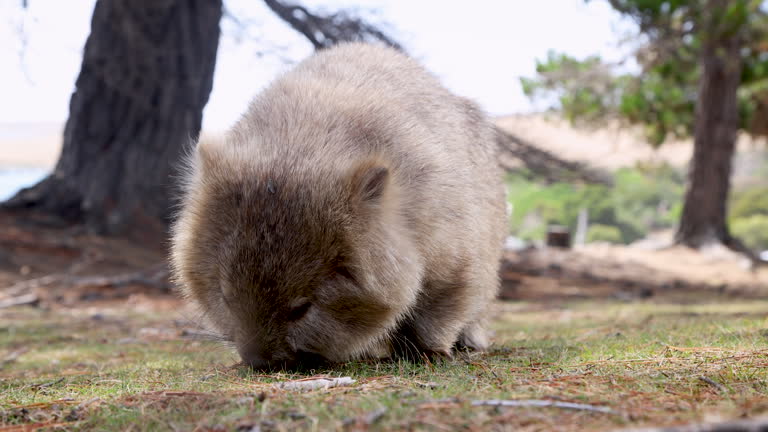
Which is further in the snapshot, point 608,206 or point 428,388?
point 608,206

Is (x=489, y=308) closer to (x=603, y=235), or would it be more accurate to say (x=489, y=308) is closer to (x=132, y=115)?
(x=132, y=115)

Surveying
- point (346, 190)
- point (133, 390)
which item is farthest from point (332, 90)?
point (133, 390)

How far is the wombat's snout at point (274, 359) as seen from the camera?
254 cm

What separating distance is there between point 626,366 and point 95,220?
25.7ft

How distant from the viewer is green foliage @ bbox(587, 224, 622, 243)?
31.3 metres

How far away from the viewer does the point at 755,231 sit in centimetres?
2914

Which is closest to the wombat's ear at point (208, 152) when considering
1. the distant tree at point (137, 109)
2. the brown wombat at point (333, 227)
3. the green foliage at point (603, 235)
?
the brown wombat at point (333, 227)

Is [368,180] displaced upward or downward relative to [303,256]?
upward

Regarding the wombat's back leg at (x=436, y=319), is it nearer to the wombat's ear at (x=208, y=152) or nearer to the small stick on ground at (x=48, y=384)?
the wombat's ear at (x=208, y=152)

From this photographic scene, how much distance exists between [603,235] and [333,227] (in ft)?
101

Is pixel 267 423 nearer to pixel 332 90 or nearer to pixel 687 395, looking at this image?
pixel 687 395

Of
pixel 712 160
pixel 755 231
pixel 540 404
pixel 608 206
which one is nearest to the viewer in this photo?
pixel 540 404

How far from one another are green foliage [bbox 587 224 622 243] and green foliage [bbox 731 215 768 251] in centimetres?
491

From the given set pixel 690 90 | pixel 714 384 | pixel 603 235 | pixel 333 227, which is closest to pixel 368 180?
pixel 333 227
